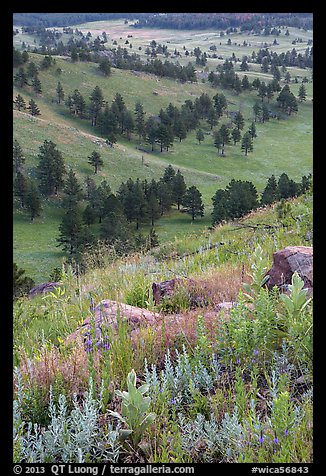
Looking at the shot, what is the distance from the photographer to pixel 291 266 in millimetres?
4484

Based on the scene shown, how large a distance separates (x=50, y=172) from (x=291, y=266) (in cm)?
7349

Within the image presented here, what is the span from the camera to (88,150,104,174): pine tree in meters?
80.7

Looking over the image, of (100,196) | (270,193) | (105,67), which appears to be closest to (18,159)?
(100,196)

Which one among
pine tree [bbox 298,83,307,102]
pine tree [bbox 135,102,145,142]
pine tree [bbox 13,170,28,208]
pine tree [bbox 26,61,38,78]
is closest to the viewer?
pine tree [bbox 13,170,28,208]

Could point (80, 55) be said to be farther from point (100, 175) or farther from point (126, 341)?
point (126, 341)

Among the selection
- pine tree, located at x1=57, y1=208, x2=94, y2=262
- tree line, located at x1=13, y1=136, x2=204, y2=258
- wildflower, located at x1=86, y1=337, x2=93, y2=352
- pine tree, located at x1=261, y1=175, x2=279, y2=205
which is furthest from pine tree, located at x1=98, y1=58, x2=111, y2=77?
wildflower, located at x1=86, y1=337, x2=93, y2=352

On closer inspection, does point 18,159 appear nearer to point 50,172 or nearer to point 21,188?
point 50,172

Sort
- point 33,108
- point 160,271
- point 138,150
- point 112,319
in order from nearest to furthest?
1. point 112,319
2. point 160,271
3. point 33,108
4. point 138,150

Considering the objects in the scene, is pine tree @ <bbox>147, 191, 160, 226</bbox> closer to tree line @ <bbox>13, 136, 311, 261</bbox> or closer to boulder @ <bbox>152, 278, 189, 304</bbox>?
Result: tree line @ <bbox>13, 136, 311, 261</bbox>

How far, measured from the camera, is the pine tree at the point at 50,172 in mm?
74312

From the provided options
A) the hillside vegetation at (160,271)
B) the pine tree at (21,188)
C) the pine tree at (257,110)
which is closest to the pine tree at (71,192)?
the hillside vegetation at (160,271)

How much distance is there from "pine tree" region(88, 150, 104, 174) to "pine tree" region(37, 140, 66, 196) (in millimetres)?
6791

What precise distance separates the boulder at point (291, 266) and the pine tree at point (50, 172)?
72.5 meters
